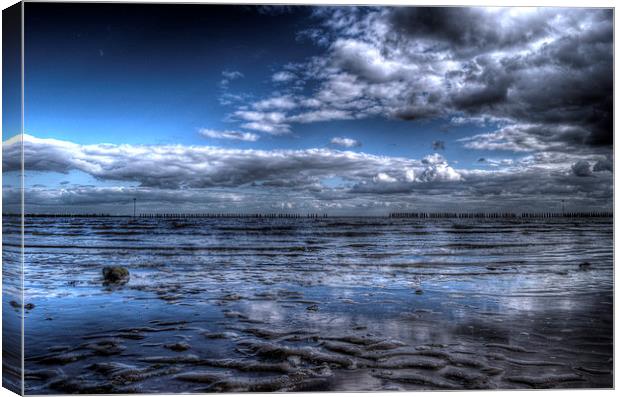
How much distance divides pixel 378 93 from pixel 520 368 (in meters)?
4.18

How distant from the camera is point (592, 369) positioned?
13.7 feet

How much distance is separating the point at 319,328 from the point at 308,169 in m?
3.51

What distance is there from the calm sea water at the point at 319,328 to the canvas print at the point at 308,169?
0.09 feet

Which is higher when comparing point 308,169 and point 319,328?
point 308,169

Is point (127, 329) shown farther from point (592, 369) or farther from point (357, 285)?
point (592, 369)

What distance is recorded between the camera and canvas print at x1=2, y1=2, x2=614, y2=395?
4086 mm

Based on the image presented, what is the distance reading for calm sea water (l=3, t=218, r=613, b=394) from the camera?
12.8ft

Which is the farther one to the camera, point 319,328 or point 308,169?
point 308,169

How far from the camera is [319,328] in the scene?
16.4 ft

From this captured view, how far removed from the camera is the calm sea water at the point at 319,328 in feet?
12.8

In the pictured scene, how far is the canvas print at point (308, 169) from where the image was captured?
4086 mm

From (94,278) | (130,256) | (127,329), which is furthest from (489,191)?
(130,256)

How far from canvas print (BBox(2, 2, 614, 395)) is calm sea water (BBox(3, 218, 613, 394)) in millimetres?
28

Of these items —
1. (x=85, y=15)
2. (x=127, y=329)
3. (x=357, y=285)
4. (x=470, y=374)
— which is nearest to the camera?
(x=470, y=374)
